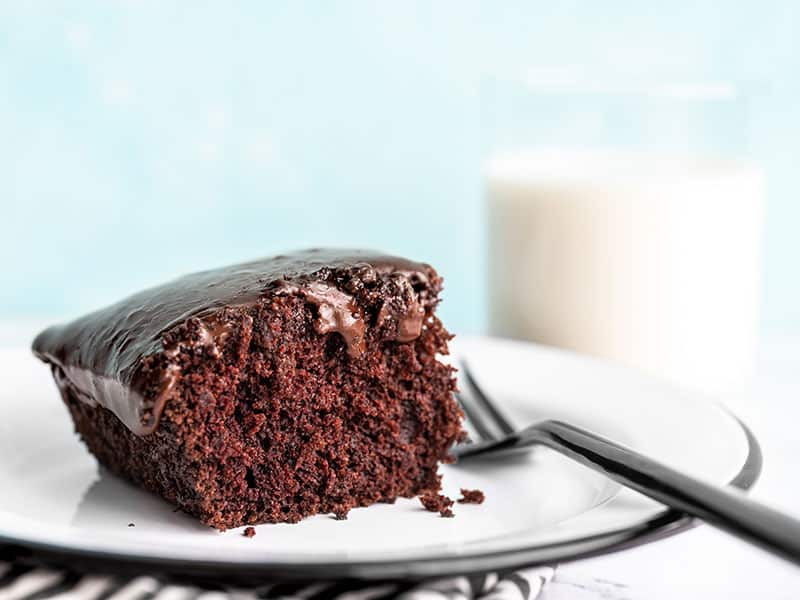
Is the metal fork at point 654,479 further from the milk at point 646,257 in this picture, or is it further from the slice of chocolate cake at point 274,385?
the milk at point 646,257

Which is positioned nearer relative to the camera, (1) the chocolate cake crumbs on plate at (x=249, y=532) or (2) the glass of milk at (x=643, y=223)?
(1) the chocolate cake crumbs on plate at (x=249, y=532)

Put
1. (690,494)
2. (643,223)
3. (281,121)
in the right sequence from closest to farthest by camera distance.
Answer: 1. (690,494)
2. (643,223)
3. (281,121)

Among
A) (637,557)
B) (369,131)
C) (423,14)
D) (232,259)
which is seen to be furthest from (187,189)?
(637,557)

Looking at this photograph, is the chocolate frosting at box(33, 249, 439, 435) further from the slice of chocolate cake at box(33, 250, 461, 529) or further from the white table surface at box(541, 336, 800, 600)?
the white table surface at box(541, 336, 800, 600)

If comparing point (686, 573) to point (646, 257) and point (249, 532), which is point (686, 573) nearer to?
point (249, 532)

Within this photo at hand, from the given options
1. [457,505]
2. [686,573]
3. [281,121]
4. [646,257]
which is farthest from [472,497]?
[281,121]

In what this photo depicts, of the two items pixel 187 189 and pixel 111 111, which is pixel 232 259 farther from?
pixel 111 111

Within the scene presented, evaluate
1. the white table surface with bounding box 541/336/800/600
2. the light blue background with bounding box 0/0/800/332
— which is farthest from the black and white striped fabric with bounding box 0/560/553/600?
the light blue background with bounding box 0/0/800/332

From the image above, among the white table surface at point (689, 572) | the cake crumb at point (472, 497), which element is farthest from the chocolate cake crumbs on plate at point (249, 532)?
the white table surface at point (689, 572)
